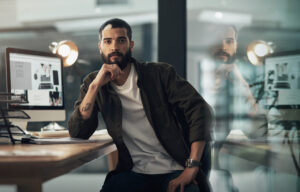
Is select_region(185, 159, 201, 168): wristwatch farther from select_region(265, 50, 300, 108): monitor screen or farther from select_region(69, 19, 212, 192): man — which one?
select_region(265, 50, 300, 108): monitor screen

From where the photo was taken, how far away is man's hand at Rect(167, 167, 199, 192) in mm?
1426

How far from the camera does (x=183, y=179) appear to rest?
4.70 feet

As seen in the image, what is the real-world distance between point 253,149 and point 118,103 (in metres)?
1.19

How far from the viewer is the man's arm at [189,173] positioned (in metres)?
1.43

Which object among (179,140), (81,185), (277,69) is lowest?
(81,185)

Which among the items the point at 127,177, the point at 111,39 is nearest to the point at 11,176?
the point at 127,177

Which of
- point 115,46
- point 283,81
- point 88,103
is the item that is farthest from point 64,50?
point 283,81

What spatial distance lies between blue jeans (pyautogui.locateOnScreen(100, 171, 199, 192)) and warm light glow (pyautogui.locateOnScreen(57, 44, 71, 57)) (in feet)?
3.26

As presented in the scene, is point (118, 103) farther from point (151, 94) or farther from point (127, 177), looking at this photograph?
point (127, 177)

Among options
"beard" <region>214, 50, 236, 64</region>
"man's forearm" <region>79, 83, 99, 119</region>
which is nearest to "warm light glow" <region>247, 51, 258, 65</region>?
"beard" <region>214, 50, 236, 64</region>

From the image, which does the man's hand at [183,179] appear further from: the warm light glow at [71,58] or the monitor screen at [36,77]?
the warm light glow at [71,58]

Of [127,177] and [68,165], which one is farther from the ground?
[68,165]

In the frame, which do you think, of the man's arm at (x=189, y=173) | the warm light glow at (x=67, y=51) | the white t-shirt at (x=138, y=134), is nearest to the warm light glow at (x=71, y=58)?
the warm light glow at (x=67, y=51)

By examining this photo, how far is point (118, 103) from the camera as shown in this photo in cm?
158
